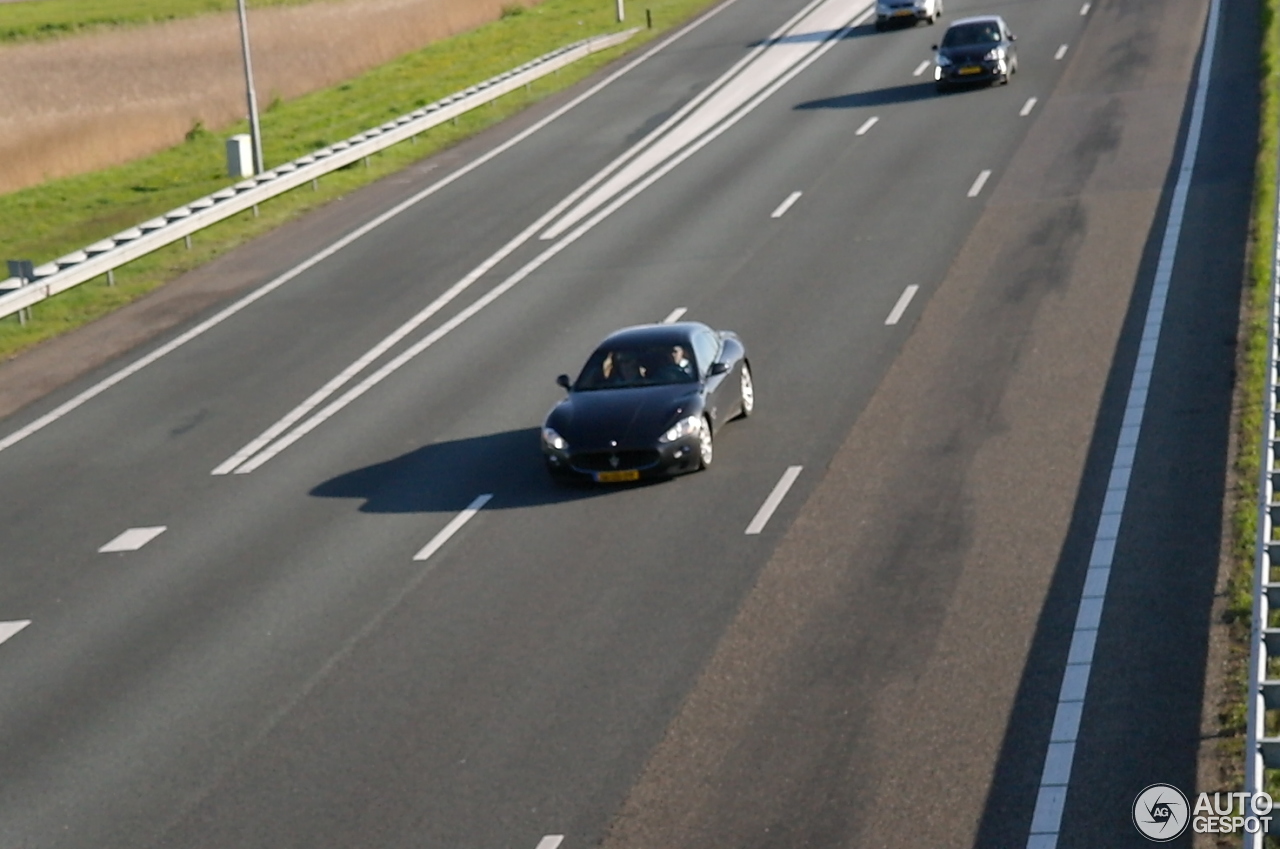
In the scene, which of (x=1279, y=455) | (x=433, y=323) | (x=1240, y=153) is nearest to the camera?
(x=1279, y=455)

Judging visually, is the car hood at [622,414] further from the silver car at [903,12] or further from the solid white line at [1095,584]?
the silver car at [903,12]

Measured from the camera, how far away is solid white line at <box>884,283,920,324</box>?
25.6 meters

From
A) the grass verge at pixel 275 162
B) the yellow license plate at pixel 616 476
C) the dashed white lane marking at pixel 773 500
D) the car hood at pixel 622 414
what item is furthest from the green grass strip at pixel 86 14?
the dashed white lane marking at pixel 773 500

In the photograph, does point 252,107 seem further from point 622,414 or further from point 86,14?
point 86,14

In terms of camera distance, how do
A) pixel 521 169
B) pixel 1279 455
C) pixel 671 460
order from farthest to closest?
pixel 521 169 < pixel 671 460 < pixel 1279 455

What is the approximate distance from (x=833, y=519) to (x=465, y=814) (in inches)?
255

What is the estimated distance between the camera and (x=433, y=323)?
28172mm

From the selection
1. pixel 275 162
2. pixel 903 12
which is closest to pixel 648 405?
pixel 275 162

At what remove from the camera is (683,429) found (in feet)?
65.3

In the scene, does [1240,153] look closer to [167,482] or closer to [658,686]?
[167,482]

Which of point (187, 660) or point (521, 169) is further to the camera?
point (521, 169)

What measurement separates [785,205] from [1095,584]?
63.5ft

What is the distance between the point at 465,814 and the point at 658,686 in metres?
2.36

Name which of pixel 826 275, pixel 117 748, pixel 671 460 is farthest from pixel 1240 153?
pixel 117 748
